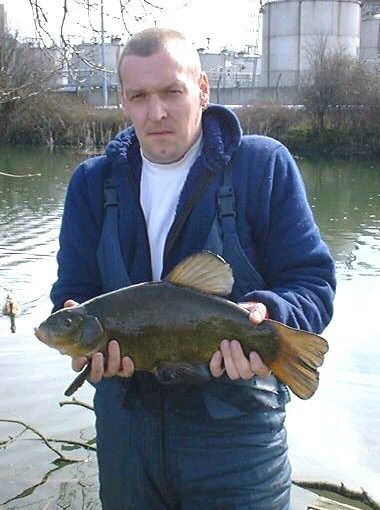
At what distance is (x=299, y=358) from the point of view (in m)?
2.49

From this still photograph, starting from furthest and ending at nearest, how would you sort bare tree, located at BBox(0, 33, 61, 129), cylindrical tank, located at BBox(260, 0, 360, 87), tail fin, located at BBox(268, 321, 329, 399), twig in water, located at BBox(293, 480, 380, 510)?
cylindrical tank, located at BBox(260, 0, 360, 87) → bare tree, located at BBox(0, 33, 61, 129) → twig in water, located at BBox(293, 480, 380, 510) → tail fin, located at BBox(268, 321, 329, 399)

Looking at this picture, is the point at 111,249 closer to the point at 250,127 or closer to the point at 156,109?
the point at 156,109

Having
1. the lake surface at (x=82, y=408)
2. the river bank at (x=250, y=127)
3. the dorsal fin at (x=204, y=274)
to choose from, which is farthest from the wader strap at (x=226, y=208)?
the river bank at (x=250, y=127)

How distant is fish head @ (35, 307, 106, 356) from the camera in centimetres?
257

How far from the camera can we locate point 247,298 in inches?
104

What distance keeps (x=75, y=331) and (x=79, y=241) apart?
0.47 meters

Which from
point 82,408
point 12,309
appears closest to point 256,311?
point 82,408

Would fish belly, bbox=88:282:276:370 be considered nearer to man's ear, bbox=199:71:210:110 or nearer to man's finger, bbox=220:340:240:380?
man's finger, bbox=220:340:240:380

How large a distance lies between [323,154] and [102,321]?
124 ft

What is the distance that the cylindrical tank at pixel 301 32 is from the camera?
4931 centimetres

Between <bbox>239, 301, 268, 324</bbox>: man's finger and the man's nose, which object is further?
the man's nose

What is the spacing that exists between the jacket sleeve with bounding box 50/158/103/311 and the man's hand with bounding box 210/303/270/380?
642 millimetres

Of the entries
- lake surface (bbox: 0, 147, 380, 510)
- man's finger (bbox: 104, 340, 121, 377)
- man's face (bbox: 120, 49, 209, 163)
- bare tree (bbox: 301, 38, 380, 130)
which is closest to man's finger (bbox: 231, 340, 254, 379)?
man's finger (bbox: 104, 340, 121, 377)

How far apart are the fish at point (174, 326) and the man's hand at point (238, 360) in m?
0.02
